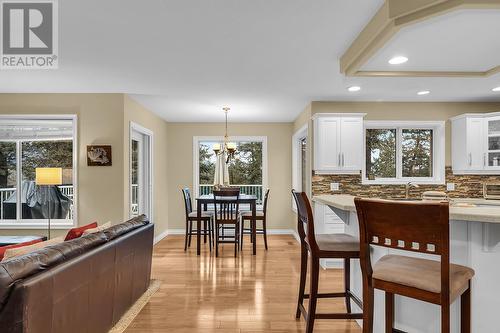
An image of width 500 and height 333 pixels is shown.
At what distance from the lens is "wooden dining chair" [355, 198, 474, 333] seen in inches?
55.5

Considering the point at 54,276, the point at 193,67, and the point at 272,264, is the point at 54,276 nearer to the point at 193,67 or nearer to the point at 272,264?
the point at 193,67

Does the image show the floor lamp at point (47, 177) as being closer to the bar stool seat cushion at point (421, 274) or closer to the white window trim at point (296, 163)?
the bar stool seat cushion at point (421, 274)

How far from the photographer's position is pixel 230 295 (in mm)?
3352

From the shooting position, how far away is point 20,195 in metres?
4.63

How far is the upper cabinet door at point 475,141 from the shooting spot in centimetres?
464

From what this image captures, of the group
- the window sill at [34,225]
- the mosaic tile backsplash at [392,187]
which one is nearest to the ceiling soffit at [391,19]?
the mosaic tile backsplash at [392,187]

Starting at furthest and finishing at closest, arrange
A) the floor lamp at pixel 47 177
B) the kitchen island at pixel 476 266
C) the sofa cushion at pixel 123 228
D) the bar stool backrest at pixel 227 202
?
the bar stool backrest at pixel 227 202 < the floor lamp at pixel 47 177 < the sofa cushion at pixel 123 228 < the kitchen island at pixel 476 266

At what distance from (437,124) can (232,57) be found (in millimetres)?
3645

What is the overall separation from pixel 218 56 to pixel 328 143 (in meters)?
2.34

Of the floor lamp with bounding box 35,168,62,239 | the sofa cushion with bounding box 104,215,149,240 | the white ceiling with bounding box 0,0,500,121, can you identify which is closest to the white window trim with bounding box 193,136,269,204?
the white ceiling with bounding box 0,0,500,121

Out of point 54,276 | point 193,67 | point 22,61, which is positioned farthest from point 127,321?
point 22,61

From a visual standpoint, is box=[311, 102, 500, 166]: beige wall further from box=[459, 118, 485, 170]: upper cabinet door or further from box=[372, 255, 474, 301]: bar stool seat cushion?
box=[372, 255, 474, 301]: bar stool seat cushion

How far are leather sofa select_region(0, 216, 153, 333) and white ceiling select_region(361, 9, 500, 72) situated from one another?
2.63 metres

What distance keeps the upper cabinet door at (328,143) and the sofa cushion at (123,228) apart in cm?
268
